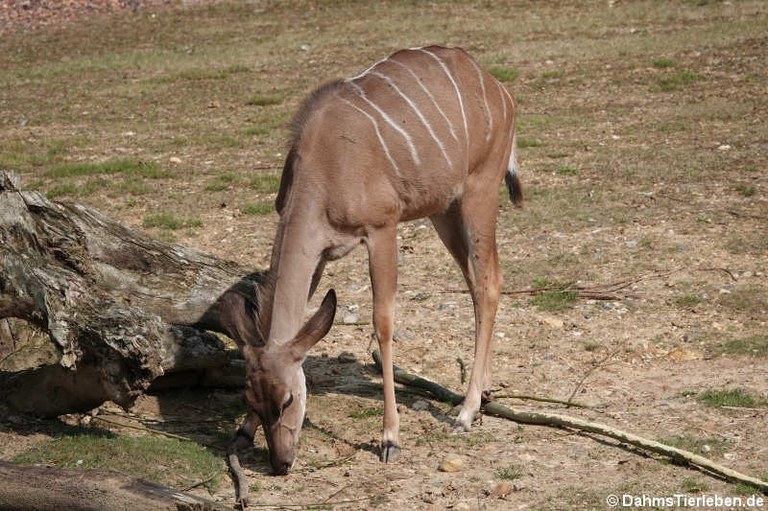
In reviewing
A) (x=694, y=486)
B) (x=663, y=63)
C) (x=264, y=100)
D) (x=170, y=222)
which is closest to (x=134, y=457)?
(x=694, y=486)

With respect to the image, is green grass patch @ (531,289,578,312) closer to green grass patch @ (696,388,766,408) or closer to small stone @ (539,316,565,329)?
small stone @ (539,316,565,329)

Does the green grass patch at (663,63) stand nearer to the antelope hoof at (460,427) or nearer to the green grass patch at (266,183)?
the green grass patch at (266,183)

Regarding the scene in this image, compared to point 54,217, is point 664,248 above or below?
below

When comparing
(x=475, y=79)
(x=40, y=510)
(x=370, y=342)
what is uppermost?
(x=475, y=79)

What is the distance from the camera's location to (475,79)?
21.9 ft

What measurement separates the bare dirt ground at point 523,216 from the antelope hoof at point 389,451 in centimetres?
5

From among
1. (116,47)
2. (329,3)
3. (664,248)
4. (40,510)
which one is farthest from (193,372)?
(329,3)

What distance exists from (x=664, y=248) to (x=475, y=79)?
256 centimetres

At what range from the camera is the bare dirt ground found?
5.53 metres

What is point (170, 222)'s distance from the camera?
30.7 ft

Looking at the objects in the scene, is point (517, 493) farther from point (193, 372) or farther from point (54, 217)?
point (54, 217)

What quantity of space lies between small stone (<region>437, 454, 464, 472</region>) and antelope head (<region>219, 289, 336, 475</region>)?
73 cm

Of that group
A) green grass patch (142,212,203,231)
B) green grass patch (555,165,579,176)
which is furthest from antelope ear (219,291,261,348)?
green grass patch (555,165,579,176)

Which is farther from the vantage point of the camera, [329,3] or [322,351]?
[329,3]
